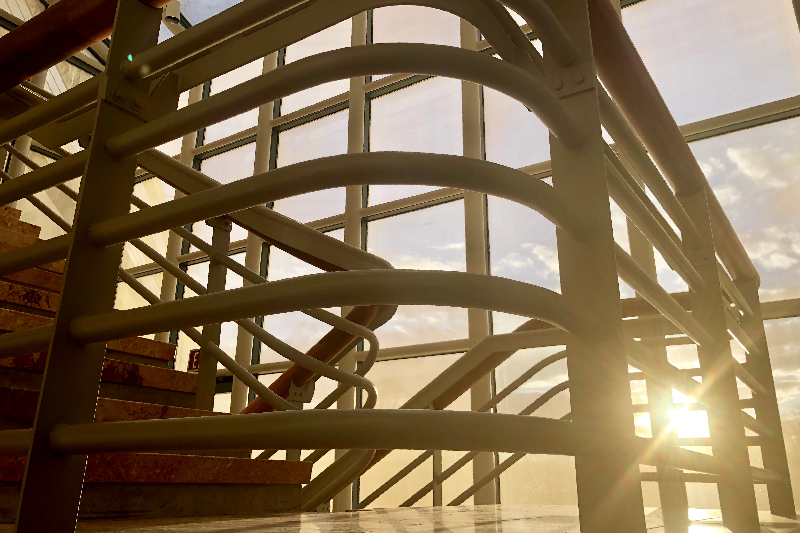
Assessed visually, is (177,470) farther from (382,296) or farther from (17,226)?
(17,226)

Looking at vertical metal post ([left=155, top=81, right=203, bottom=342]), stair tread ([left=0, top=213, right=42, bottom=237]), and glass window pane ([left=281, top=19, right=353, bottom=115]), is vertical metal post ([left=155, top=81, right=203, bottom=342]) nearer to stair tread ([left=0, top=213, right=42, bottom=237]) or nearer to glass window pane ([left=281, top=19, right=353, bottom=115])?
glass window pane ([left=281, top=19, right=353, bottom=115])

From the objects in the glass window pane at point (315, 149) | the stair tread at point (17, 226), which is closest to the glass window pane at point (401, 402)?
the glass window pane at point (315, 149)

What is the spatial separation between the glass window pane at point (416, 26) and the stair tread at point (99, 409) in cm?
458

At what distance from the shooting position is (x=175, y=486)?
163cm

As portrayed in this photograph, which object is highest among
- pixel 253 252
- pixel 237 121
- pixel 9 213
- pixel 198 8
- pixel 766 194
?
pixel 198 8

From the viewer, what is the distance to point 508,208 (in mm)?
5074

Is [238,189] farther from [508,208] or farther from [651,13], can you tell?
[651,13]

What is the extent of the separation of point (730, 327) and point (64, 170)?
1.38m

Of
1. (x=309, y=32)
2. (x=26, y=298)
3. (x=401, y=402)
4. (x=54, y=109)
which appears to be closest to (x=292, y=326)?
(x=401, y=402)

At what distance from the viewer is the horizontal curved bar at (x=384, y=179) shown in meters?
0.51

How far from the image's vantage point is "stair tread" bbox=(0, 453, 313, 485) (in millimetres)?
1396

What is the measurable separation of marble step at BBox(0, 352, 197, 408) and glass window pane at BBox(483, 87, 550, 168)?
11.1 feet

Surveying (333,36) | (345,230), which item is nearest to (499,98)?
(345,230)

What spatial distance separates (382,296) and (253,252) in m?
6.13
